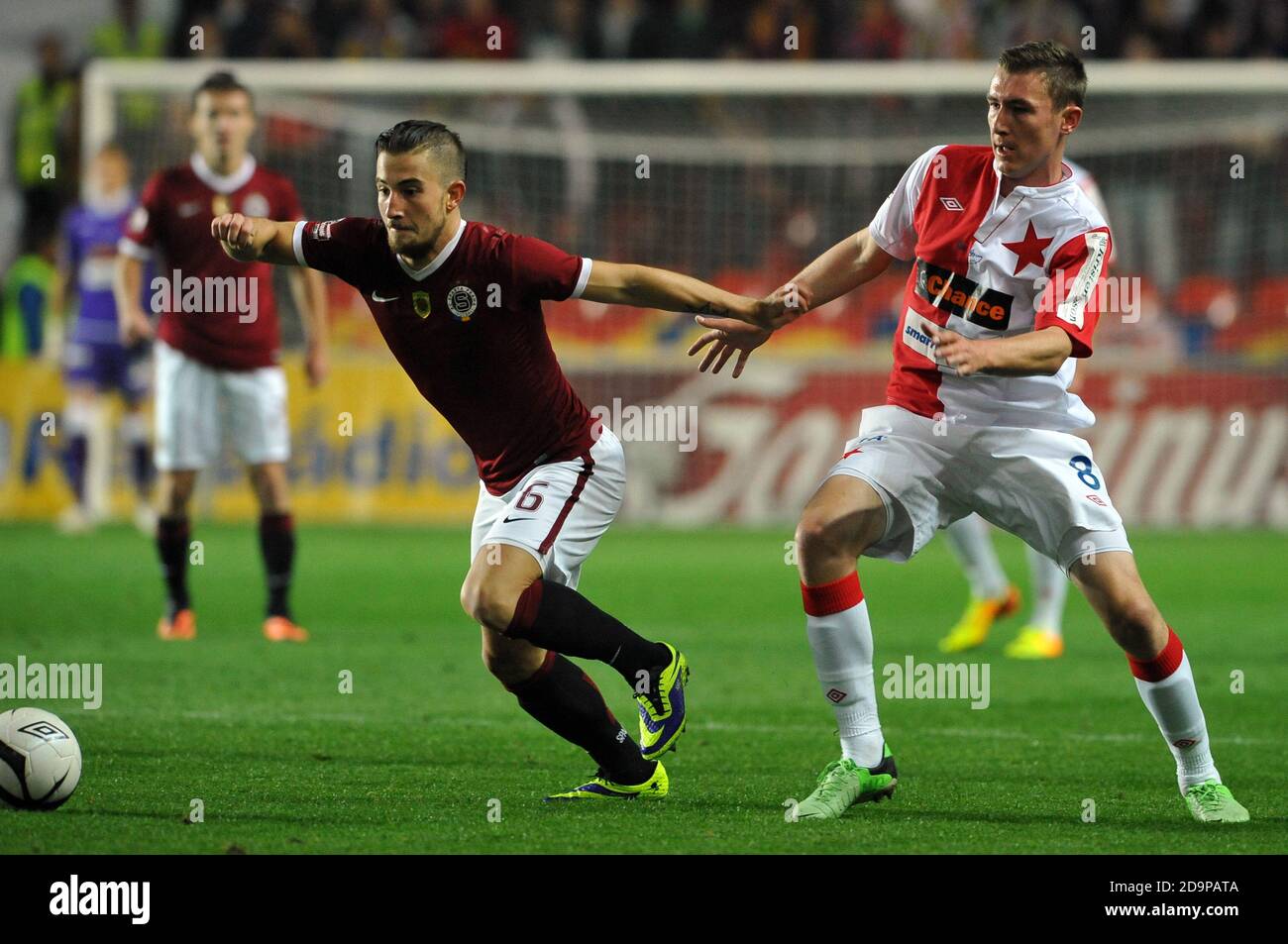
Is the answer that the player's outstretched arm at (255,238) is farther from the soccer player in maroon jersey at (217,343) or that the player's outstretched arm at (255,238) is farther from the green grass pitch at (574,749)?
the soccer player in maroon jersey at (217,343)

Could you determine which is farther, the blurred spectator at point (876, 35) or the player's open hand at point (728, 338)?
the blurred spectator at point (876, 35)

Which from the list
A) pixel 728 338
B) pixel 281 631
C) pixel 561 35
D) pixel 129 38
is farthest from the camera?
pixel 129 38

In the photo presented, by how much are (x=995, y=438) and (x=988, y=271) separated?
0.49 meters

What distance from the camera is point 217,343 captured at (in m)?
9.24

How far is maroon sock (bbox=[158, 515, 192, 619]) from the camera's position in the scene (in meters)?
9.19

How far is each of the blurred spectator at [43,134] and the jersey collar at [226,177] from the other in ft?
31.6

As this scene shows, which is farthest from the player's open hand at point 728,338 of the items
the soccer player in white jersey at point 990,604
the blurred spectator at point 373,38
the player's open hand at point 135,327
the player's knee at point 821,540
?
the blurred spectator at point 373,38

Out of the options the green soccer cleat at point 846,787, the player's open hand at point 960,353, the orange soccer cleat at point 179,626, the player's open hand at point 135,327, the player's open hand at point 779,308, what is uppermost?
the player's open hand at point 135,327

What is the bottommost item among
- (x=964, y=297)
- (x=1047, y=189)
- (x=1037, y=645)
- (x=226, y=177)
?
(x=1037, y=645)

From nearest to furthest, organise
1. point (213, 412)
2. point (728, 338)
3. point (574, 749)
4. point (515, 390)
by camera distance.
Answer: point (515, 390) → point (728, 338) → point (574, 749) → point (213, 412)

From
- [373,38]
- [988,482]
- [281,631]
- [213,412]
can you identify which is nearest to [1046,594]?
[988,482]

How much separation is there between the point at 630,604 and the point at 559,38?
10170 millimetres

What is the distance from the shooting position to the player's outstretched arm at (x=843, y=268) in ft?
18.6

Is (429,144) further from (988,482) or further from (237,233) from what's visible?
(988,482)
